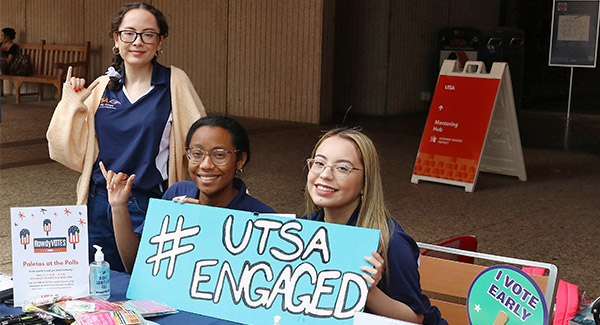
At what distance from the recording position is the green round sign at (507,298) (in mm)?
1916

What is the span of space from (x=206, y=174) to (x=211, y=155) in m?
0.07

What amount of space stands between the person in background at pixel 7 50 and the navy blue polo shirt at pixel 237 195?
1275cm

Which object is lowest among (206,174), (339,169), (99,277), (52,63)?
(52,63)

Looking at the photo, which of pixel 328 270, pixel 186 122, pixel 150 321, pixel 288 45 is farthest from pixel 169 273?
pixel 288 45

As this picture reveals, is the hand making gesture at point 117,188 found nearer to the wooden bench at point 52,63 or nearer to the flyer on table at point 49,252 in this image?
the flyer on table at point 49,252

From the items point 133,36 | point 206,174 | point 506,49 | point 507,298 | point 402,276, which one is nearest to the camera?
point 507,298

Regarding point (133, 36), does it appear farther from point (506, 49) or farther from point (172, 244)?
point (506, 49)

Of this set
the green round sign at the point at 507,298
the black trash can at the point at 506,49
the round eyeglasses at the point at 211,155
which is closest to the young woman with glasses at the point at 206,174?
the round eyeglasses at the point at 211,155

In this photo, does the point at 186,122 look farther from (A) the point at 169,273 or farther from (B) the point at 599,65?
(B) the point at 599,65

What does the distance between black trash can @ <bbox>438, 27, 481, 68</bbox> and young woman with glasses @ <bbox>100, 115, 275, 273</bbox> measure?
10837 mm

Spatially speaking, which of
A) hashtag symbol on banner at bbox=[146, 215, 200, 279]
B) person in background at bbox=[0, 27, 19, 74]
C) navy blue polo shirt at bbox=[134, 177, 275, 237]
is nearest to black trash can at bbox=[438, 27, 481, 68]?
person in background at bbox=[0, 27, 19, 74]

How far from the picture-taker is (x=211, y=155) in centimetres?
271

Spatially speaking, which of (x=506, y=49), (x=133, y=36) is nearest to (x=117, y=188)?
(x=133, y=36)

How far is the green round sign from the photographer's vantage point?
1916mm
